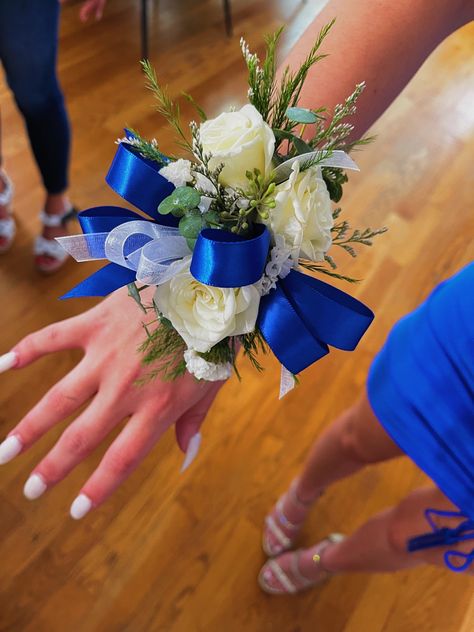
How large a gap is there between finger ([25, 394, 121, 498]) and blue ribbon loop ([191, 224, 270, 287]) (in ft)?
0.86

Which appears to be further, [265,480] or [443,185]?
[443,185]

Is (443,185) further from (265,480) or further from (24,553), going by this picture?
(24,553)

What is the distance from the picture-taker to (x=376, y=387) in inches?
31.3

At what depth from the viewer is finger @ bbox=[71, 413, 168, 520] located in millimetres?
640

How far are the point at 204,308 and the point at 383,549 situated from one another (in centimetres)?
68

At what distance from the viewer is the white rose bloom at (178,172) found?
487 millimetres

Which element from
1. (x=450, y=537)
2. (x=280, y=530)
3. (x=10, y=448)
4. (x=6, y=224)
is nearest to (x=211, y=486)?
(x=280, y=530)

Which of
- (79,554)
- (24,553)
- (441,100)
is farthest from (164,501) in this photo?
(441,100)

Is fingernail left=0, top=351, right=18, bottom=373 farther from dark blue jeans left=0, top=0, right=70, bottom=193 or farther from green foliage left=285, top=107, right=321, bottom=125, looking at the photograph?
dark blue jeans left=0, top=0, right=70, bottom=193

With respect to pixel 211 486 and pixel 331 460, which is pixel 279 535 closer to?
pixel 211 486

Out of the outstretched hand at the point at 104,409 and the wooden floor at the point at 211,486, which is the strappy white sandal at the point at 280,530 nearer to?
the wooden floor at the point at 211,486

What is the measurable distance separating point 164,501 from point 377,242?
124 cm

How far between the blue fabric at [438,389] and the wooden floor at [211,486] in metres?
0.73

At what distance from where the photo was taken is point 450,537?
30.6 inches
